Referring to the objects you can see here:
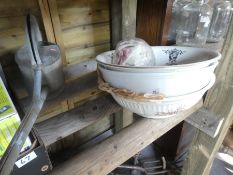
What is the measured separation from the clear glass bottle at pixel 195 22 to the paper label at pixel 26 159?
83 cm

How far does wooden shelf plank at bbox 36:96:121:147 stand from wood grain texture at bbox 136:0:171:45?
32cm

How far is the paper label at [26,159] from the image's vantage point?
0.29 metres

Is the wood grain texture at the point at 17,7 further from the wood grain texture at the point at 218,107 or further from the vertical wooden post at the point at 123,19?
the wood grain texture at the point at 218,107

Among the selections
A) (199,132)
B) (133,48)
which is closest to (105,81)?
(133,48)

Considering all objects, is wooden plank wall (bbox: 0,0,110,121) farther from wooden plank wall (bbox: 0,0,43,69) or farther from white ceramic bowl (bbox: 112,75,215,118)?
white ceramic bowl (bbox: 112,75,215,118)

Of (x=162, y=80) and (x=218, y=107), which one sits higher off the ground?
(x=162, y=80)

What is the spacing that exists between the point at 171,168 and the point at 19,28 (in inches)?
44.6

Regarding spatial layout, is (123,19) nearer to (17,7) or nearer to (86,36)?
(86,36)

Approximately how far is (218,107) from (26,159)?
60cm

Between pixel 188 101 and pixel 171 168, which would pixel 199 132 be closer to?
pixel 188 101

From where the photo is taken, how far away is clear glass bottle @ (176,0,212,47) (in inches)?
36.3

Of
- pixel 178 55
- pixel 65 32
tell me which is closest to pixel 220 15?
pixel 178 55

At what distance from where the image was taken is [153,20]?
668 mm

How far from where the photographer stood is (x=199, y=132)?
733 millimetres
